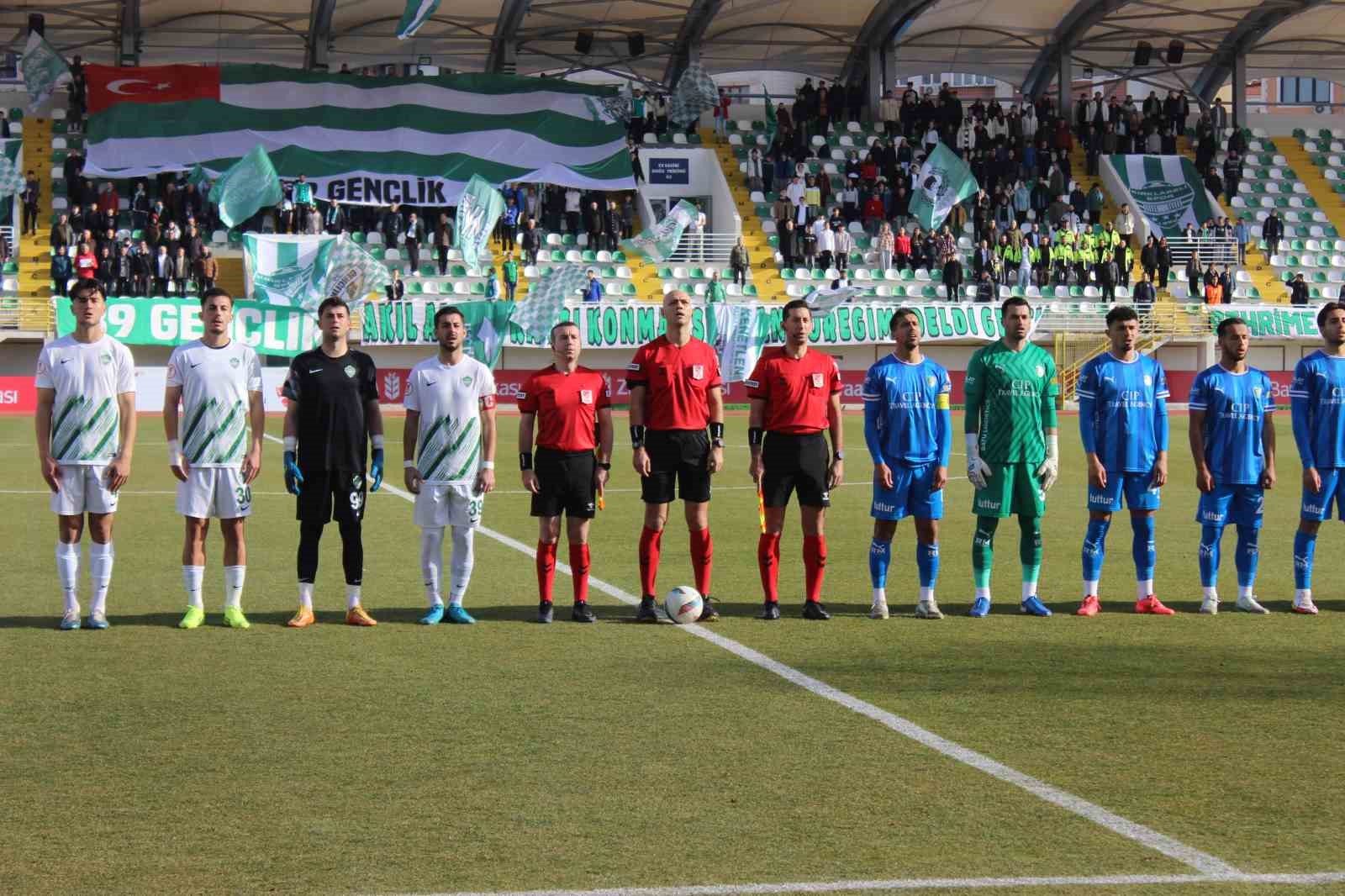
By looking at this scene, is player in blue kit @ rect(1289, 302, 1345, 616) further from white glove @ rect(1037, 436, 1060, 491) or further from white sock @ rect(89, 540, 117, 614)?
white sock @ rect(89, 540, 117, 614)

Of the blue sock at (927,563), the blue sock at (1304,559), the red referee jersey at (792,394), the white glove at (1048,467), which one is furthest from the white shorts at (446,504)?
the blue sock at (1304,559)

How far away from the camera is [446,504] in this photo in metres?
9.91

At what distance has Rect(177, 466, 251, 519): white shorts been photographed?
952 cm

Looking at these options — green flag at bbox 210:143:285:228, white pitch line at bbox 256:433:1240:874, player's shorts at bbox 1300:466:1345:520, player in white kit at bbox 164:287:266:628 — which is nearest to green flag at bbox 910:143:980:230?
green flag at bbox 210:143:285:228

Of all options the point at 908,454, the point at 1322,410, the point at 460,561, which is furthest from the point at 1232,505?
the point at 460,561

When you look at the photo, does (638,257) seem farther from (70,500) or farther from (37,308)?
(70,500)

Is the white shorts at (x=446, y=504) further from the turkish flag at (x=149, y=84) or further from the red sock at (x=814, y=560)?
the turkish flag at (x=149, y=84)

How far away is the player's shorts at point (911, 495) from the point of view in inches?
401

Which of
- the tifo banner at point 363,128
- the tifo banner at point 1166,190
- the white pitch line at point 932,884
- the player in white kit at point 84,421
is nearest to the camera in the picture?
the white pitch line at point 932,884

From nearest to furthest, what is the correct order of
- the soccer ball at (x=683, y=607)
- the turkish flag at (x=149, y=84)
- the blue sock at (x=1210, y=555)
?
the soccer ball at (x=683, y=607) < the blue sock at (x=1210, y=555) < the turkish flag at (x=149, y=84)

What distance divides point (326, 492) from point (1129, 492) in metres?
4.85

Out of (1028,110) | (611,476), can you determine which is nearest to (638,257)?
(1028,110)

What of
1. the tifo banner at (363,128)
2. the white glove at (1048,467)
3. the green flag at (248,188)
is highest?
the tifo banner at (363,128)

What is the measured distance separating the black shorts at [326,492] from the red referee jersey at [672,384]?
5.59ft
